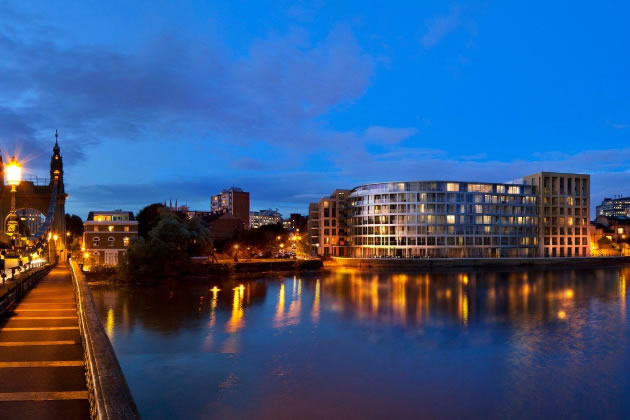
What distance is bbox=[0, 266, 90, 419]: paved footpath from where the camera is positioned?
9070 millimetres

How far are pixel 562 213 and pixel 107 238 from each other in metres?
97.6

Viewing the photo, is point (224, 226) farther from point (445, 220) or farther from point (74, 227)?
point (445, 220)

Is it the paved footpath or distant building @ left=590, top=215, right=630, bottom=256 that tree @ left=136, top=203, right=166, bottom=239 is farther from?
distant building @ left=590, top=215, right=630, bottom=256

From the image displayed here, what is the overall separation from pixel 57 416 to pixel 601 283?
8036 centimetres

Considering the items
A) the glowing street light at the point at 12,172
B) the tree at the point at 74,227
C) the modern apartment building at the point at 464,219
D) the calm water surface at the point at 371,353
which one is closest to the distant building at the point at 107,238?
the calm water surface at the point at 371,353

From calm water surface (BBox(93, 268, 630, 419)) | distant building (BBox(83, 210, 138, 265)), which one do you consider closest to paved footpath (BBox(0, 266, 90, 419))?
calm water surface (BBox(93, 268, 630, 419))

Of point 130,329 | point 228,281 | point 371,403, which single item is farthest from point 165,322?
point 228,281

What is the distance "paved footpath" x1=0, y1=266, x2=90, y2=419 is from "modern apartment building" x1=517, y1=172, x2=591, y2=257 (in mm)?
109763

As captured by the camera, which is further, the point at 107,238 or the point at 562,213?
the point at 562,213

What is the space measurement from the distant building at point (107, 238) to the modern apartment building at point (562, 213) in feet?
287

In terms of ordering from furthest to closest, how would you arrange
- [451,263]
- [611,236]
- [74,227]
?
[611,236] < [74,227] < [451,263]

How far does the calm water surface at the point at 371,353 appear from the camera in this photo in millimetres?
22469

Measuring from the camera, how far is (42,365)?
11750 mm

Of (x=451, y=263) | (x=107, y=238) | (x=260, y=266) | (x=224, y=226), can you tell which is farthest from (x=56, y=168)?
(x=451, y=263)
